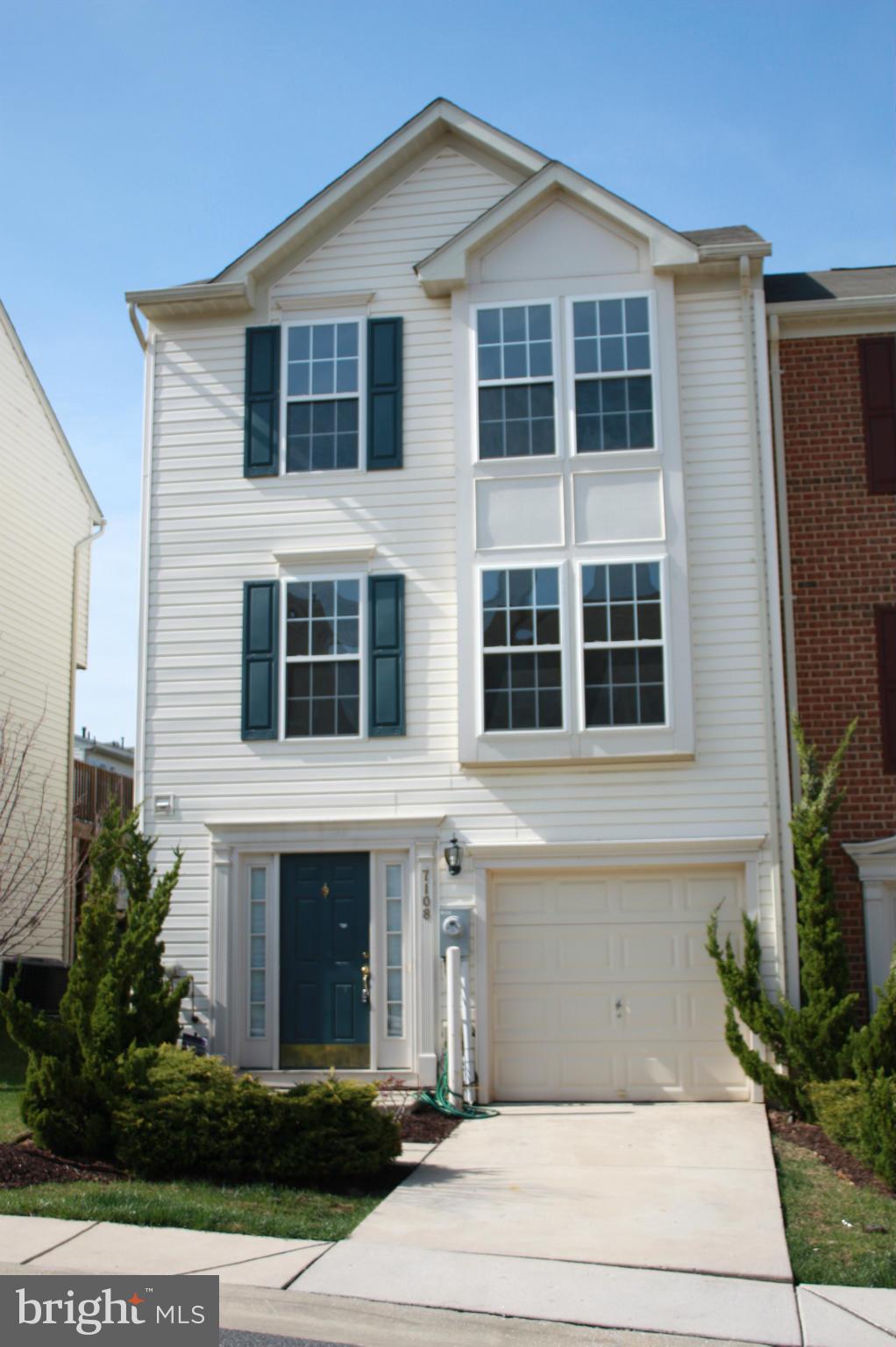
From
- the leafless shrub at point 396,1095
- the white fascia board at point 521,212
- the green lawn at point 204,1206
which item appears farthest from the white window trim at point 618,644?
the green lawn at point 204,1206

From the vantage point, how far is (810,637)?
45.2ft

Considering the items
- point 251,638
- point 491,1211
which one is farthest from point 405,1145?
point 251,638

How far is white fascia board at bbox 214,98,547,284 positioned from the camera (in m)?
14.5

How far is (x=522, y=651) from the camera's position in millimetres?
13484

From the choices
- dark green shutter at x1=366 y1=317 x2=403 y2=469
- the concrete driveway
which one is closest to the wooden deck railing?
dark green shutter at x1=366 y1=317 x2=403 y2=469

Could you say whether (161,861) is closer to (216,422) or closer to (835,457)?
(216,422)

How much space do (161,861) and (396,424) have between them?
5154 mm

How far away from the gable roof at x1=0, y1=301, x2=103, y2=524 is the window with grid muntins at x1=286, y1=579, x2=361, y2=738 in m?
9.07

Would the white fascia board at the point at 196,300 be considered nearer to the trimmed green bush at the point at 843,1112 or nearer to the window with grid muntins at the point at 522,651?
the window with grid muntins at the point at 522,651

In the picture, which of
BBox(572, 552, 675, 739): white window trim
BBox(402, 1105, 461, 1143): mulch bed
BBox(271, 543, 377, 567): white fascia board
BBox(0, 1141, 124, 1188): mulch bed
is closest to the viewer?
BBox(0, 1141, 124, 1188): mulch bed

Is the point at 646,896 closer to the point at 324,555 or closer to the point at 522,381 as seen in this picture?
the point at 324,555

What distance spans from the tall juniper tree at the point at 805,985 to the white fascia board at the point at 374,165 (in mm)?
6978

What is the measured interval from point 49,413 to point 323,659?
10.1m

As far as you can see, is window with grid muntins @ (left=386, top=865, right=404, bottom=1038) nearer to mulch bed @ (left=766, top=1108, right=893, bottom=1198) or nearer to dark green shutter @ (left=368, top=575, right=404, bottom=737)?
dark green shutter @ (left=368, top=575, right=404, bottom=737)
